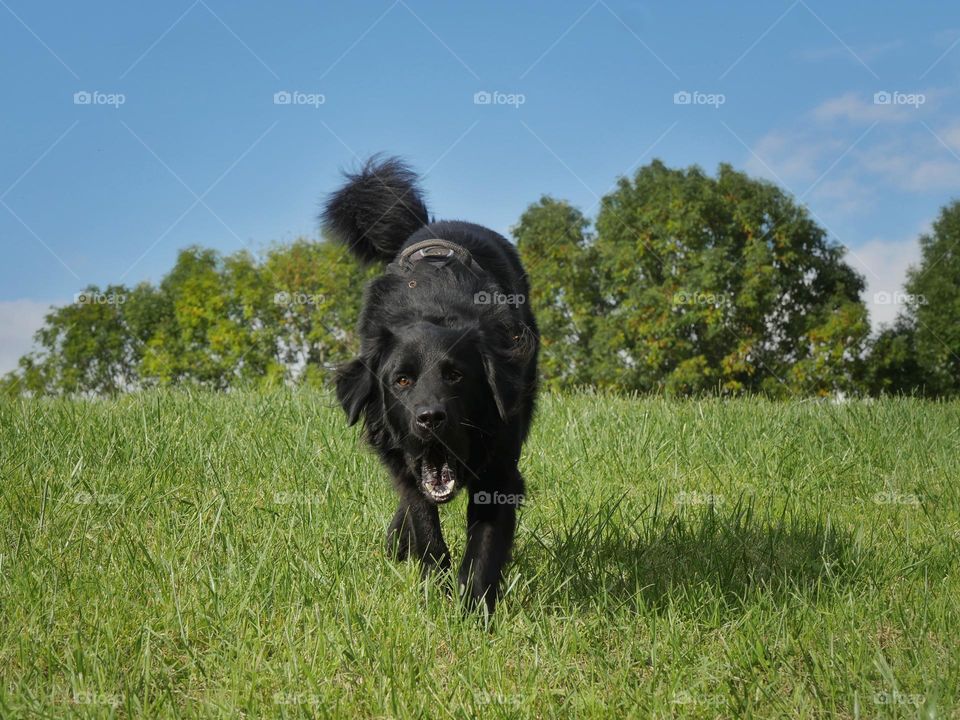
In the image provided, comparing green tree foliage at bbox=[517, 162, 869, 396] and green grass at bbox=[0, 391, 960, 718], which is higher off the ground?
green tree foliage at bbox=[517, 162, 869, 396]

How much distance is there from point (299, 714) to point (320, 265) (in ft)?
116

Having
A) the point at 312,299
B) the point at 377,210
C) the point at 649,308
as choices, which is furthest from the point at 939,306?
the point at 377,210

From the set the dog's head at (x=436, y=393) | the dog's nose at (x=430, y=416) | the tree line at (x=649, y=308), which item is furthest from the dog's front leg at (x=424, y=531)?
the tree line at (x=649, y=308)

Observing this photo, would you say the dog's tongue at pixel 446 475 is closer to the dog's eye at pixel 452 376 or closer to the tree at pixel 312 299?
the dog's eye at pixel 452 376

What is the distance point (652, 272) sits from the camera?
34969 millimetres

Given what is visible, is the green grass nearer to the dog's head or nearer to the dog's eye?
the dog's head

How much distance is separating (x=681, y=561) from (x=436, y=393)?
5.90ft

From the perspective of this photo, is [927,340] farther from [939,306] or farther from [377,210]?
[377,210]

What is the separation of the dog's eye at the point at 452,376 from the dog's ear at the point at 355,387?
506 mm

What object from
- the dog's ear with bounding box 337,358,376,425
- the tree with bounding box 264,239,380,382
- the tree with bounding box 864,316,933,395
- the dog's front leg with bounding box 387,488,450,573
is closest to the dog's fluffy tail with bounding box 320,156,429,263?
the dog's ear with bounding box 337,358,376,425

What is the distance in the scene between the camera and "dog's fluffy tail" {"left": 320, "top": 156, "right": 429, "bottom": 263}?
6.12 meters

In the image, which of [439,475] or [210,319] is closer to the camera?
[439,475]

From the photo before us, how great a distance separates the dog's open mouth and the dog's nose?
1.14 feet

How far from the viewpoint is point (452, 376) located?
3.73 metres
